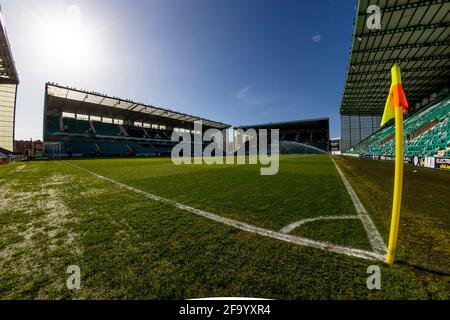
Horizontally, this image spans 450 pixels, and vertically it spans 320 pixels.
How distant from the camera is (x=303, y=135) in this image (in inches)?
2953

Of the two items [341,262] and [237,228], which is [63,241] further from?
[341,262]

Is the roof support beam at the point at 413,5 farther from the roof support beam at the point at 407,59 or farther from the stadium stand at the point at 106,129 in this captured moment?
the stadium stand at the point at 106,129

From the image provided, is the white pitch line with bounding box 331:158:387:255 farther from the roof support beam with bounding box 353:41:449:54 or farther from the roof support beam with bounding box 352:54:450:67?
the roof support beam with bounding box 352:54:450:67

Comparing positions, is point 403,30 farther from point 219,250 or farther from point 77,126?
point 77,126

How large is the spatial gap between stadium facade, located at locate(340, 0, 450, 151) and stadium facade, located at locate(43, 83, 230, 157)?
37815 millimetres

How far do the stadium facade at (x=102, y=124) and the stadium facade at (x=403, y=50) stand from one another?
124 feet

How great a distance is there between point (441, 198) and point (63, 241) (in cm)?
860

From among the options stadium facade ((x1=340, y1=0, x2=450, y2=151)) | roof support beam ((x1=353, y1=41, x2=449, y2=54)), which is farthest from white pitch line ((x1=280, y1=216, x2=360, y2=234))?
roof support beam ((x1=353, y1=41, x2=449, y2=54))

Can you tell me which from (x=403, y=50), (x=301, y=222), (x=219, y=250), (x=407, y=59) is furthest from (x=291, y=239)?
(x=407, y=59)

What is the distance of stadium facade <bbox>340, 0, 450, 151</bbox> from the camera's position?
15.5 meters

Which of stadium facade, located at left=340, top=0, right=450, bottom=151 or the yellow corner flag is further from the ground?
stadium facade, located at left=340, top=0, right=450, bottom=151

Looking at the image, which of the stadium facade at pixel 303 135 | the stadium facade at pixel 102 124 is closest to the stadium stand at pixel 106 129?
the stadium facade at pixel 102 124

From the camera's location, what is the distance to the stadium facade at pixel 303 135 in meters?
68.1

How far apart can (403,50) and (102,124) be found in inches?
2206
